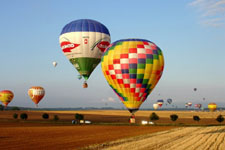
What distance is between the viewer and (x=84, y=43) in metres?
48.1

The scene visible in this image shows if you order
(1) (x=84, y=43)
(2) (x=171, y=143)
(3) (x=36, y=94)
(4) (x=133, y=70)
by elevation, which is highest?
(1) (x=84, y=43)

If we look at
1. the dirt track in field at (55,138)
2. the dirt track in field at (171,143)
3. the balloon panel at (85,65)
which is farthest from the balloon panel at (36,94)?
the dirt track in field at (171,143)

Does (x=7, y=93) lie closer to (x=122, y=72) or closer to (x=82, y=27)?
(x=82, y=27)

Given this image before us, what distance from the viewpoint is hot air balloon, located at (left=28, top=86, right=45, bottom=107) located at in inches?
3802

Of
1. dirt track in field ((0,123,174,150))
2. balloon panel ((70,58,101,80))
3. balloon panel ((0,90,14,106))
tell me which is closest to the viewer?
dirt track in field ((0,123,174,150))

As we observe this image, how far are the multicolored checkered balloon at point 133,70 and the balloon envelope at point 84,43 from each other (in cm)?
777

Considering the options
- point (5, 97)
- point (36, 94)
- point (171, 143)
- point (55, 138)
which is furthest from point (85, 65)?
point (5, 97)

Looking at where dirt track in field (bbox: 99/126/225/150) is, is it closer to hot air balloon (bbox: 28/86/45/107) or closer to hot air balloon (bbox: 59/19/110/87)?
hot air balloon (bbox: 59/19/110/87)

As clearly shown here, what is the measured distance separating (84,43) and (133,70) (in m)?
11.7

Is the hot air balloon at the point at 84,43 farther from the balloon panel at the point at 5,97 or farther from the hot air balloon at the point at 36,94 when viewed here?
the balloon panel at the point at 5,97

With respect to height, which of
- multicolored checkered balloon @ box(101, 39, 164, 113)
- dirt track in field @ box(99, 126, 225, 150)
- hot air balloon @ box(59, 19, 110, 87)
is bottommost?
dirt track in field @ box(99, 126, 225, 150)

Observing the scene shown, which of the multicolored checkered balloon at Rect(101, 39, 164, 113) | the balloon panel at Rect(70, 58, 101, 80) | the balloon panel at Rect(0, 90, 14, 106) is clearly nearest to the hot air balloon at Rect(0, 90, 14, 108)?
the balloon panel at Rect(0, 90, 14, 106)

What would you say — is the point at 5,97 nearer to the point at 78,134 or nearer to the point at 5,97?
the point at 5,97

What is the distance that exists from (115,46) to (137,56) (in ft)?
11.8
